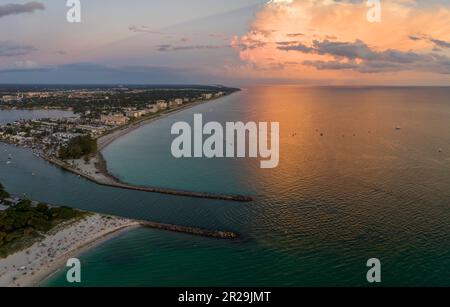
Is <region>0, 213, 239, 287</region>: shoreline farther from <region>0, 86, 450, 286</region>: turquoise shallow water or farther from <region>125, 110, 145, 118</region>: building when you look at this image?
<region>125, 110, 145, 118</region>: building

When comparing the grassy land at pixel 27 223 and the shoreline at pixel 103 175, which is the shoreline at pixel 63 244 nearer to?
the grassy land at pixel 27 223

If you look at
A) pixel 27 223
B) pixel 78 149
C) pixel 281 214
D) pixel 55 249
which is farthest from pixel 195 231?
pixel 78 149

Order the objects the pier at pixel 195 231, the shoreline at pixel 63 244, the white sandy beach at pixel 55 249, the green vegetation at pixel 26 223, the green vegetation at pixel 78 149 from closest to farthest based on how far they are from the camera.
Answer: the white sandy beach at pixel 55 249
the shoreline at pixel 63 244
the green vegetation at pixel 26 223
the pier at pixel 195 231
the green vegetation at pixel 78 149

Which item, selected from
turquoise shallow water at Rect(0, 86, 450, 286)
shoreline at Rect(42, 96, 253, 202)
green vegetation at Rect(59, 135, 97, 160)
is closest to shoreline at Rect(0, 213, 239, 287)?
turquoise shallow water at Rect(0, 86, 450, 286)

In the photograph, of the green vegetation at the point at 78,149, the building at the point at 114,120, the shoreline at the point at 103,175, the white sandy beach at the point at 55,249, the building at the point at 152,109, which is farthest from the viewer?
the building at the point at 152,109

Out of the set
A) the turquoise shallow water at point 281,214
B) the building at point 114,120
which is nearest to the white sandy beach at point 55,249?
the turquoise shallow water at point 281,214

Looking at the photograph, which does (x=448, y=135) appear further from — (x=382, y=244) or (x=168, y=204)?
(x=168, y=204)

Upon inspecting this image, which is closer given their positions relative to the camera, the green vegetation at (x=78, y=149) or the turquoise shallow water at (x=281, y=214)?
the turquoise shallow water at (x=281, y=214)

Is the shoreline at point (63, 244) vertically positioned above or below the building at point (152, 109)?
below
